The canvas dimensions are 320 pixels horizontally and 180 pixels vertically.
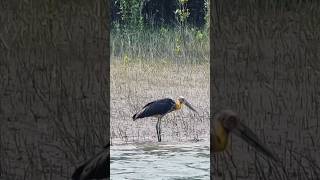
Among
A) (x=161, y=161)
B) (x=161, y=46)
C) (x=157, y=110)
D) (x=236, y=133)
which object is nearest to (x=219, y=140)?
(x=236, y=133)

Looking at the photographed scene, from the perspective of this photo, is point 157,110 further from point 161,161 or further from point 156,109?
point 161,161

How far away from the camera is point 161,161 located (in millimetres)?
8969

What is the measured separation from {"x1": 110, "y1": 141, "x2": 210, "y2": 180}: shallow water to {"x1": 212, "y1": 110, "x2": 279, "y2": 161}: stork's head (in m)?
1.86

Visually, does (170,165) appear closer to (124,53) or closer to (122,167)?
(122,167)

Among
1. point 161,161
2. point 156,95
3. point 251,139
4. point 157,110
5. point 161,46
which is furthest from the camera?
point 161,46

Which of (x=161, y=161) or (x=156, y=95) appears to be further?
(x=156, y=95)

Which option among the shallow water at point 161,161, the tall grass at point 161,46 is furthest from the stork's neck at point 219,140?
the tall grass at point 161,46

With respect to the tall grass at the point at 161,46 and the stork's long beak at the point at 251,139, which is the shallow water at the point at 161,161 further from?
the tall grass at the point at 161,46

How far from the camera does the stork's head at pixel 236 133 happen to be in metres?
6.10

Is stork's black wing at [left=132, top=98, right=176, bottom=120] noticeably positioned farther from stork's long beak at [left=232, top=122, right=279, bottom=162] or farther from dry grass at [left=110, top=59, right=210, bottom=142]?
stork's long beak at [left=232, top=122, right=279, bottom=162]

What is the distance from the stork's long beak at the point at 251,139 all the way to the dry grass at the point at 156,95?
514 centimetres

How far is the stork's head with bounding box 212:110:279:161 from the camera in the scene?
20.0ft

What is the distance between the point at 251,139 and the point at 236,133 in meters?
0.11

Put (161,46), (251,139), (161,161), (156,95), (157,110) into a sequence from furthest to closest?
(161,46) < (156,95) < (157,110) < (161,161) < (251,139)
